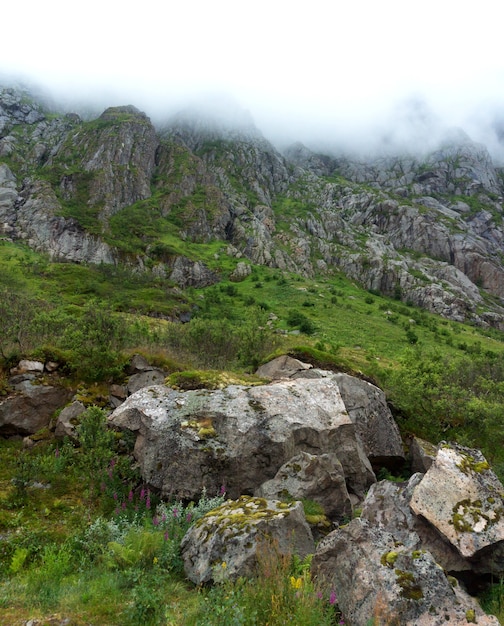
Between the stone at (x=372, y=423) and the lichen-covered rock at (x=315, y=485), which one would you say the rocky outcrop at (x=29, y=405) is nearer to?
the lichen-covered rock at (x=315, y=485)

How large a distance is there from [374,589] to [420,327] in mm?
88061

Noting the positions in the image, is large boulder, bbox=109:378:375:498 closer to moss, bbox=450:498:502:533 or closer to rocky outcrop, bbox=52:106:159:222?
moss, bbox=450:498:502:533

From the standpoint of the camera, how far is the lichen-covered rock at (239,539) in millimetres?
6660

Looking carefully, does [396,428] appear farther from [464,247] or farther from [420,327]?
[464,247]

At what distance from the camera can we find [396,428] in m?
16.2

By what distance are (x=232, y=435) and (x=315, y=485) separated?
311cm

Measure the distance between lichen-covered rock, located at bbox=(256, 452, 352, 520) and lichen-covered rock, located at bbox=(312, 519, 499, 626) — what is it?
3579mm

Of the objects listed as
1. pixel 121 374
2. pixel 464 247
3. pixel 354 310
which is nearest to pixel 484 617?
pixel 121 374

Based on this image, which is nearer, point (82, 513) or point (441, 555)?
point (441, 555)

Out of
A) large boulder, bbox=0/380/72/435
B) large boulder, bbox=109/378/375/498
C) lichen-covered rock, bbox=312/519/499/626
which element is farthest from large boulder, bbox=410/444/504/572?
large boulder, bbox=0/380/72/435

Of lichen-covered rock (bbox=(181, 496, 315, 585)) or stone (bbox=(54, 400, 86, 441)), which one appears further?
stone (bbox=(54, 400, 86, 441))

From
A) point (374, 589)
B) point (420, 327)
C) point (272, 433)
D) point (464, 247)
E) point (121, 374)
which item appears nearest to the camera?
point (374, 589)

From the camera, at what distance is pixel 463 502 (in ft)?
26.8

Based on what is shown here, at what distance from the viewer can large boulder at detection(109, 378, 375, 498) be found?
11273 mm
